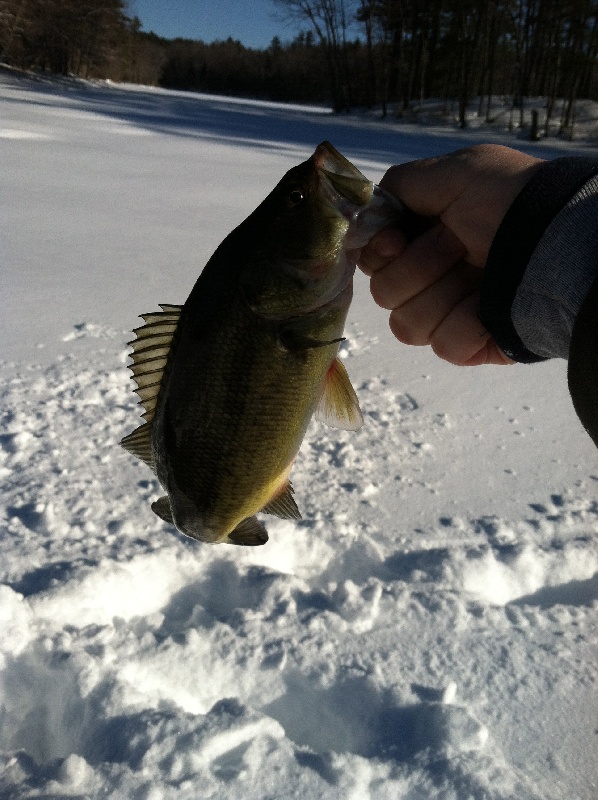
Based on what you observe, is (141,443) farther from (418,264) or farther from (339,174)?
(418,264)

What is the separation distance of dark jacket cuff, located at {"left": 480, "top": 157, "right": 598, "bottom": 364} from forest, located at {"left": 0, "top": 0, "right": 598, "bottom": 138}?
22.0 m

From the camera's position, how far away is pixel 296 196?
1.20 meters

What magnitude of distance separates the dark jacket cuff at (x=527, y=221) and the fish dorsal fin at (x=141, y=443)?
92 cm

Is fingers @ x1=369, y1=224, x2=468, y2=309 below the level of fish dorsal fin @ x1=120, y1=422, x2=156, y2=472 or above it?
above

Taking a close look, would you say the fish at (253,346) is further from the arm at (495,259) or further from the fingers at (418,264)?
the fingers at (418,264)

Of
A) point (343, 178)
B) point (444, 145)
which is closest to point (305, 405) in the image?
point (343, 178)

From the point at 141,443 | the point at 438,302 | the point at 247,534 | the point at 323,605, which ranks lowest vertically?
the point at 323,605

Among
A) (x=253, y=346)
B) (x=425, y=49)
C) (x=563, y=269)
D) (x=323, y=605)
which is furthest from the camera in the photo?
(x=425, y=49)

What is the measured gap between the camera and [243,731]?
1.75m

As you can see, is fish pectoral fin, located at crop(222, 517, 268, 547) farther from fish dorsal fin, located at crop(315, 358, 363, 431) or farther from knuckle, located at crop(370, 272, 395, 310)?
knuckle, located at crop(370, 272, 395, 310)

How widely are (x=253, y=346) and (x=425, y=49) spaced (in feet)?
116

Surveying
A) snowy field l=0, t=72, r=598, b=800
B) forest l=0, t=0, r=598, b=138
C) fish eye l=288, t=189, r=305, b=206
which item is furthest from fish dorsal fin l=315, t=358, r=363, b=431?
forest l=0, t=0, r=598, b=138

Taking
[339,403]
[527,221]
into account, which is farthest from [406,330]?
[339,403]

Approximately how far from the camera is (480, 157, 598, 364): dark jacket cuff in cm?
148
